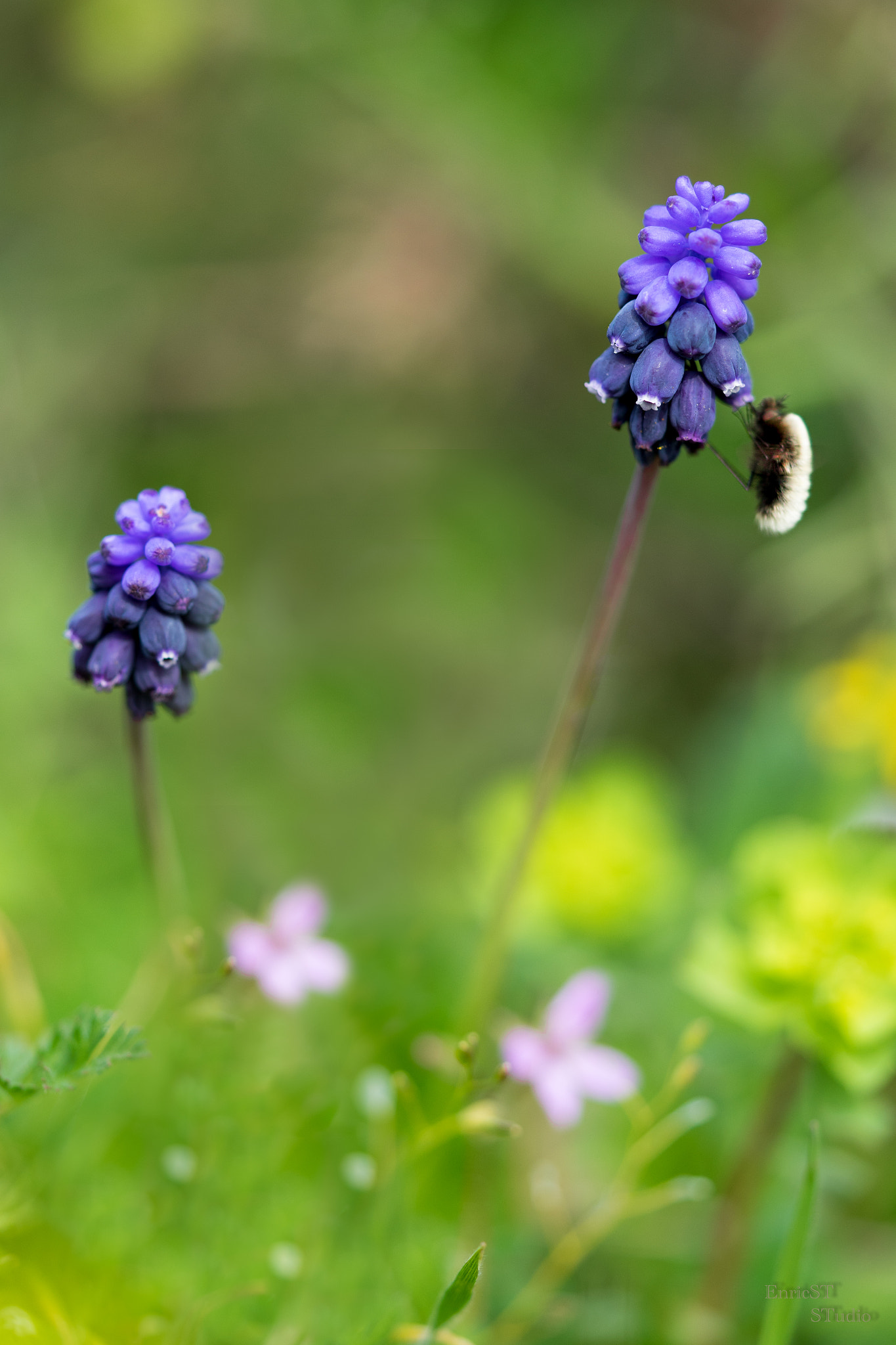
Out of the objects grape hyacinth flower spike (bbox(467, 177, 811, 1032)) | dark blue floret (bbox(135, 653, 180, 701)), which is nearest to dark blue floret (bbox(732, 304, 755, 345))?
grape hyacinth flower spike (bbox(467, 177, 811, 1032))

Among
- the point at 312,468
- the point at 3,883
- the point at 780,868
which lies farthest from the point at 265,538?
the point at 780,868

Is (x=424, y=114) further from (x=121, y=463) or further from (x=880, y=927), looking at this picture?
(x=880, y=927)

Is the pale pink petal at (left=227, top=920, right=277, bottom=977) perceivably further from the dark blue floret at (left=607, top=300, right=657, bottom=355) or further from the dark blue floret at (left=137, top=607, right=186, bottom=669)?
the dark blue floret at (left=607, top=300, right=657, bottom=355)

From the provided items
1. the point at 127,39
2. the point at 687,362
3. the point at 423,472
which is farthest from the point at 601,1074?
the point at 127,39

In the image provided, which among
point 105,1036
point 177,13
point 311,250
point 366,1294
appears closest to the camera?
point 105,1036

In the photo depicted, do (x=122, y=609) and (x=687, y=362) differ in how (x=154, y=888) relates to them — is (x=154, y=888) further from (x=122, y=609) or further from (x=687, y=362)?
(x=687, y=362)
